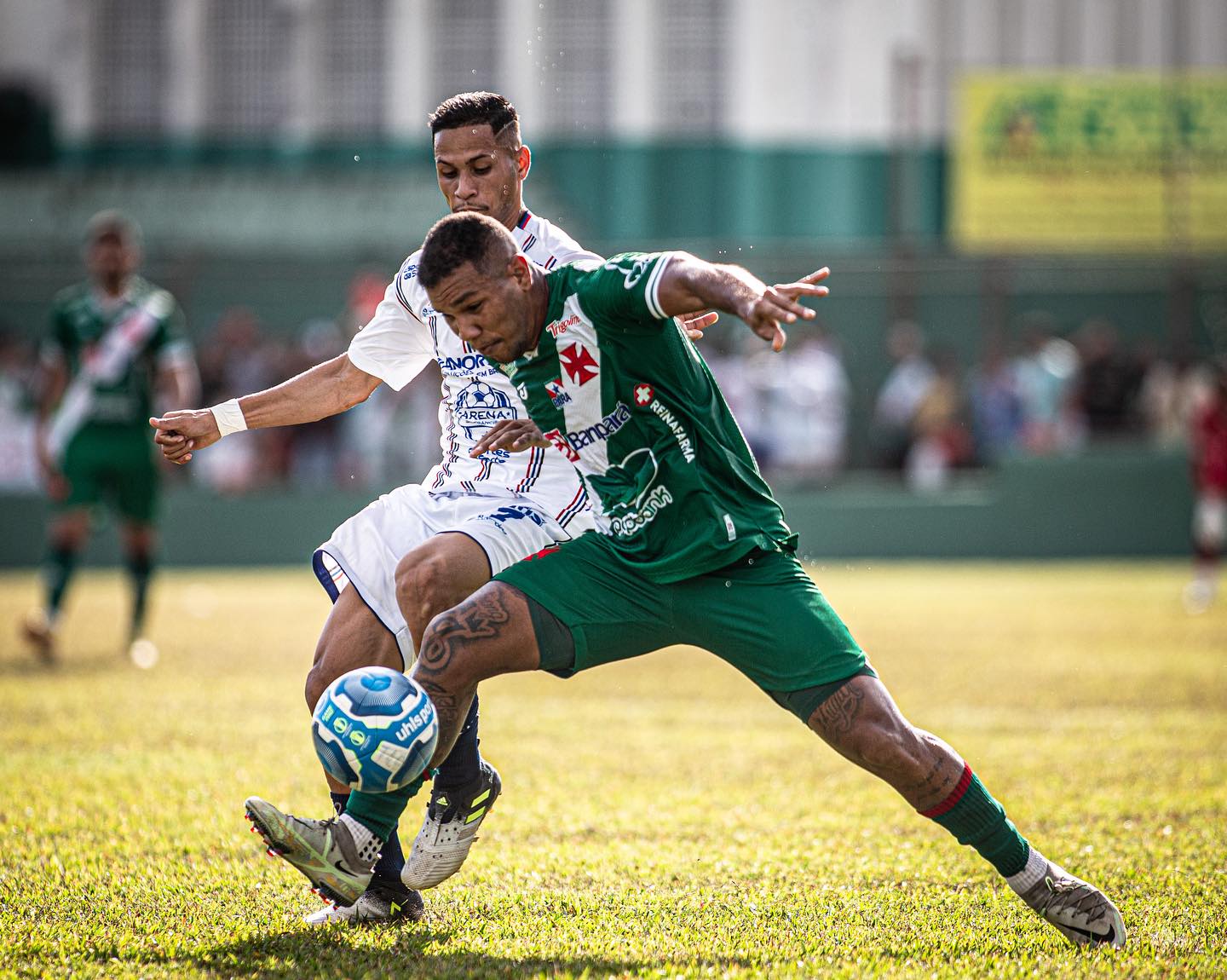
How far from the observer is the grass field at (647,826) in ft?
13.7

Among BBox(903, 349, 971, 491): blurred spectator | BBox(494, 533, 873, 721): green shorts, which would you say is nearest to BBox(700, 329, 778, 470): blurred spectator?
BBox(903, 349, 971, 491): blurred spectator

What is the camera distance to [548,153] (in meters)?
22.8

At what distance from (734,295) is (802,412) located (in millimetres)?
15191

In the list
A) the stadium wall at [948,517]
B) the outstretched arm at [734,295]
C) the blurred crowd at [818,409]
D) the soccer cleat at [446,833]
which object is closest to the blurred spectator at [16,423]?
the blurred crowd at [818,409]

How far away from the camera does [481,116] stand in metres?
4.92

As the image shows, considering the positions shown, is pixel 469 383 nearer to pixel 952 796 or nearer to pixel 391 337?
pixel 391 337

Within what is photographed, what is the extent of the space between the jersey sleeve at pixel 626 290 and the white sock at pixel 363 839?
5.09 feet

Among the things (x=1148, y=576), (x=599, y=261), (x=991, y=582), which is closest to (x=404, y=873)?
(x=599, y=261)

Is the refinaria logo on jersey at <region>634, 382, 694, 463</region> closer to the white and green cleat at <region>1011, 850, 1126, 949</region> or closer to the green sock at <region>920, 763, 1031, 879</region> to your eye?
the green sock at <region>920, 763, 1031, 879</region>

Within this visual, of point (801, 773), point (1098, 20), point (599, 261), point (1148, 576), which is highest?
point (1098, 20)

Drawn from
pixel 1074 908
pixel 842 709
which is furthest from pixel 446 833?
pixel 1074 908

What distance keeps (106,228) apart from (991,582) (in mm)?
10395

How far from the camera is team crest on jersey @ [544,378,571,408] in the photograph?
4.30 metres

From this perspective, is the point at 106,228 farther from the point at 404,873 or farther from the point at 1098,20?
the point at 1098,20
